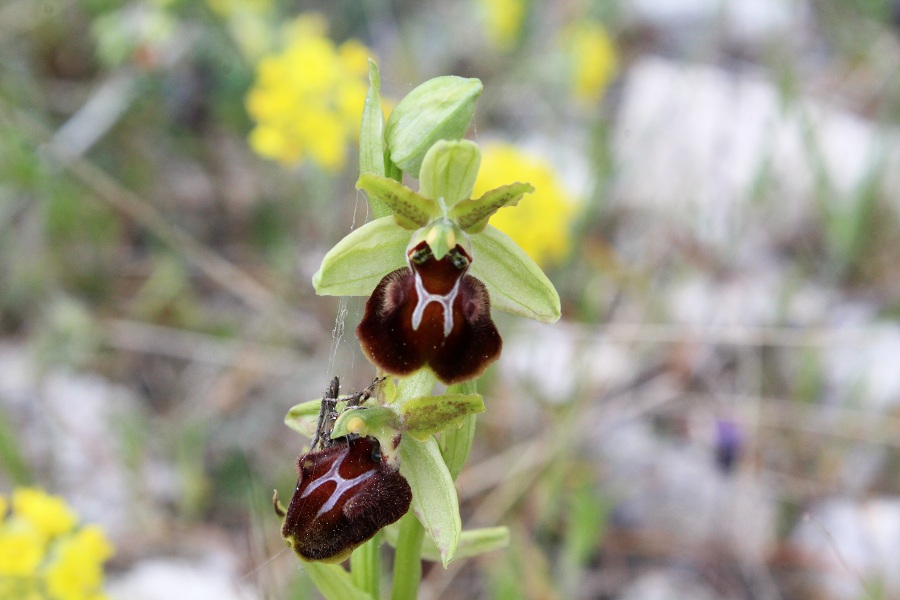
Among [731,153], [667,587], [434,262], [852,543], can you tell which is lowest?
[852,543]

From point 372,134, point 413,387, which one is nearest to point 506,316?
point 413,387

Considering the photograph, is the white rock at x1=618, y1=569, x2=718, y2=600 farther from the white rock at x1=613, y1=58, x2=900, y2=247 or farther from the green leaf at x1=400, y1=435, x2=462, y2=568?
the white rock at x1=613, y1=58, x2=900, y2=247

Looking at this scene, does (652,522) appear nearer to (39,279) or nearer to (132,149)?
(39,279)

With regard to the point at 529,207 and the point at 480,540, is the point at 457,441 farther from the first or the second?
the point at 529,207

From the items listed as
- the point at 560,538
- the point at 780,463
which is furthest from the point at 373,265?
the point at 780,463

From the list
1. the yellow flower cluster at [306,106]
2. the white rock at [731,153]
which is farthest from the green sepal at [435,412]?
the white rock at [731,153]

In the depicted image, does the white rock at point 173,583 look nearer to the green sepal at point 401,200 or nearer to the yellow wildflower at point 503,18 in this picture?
the green sepal at point 401,200
